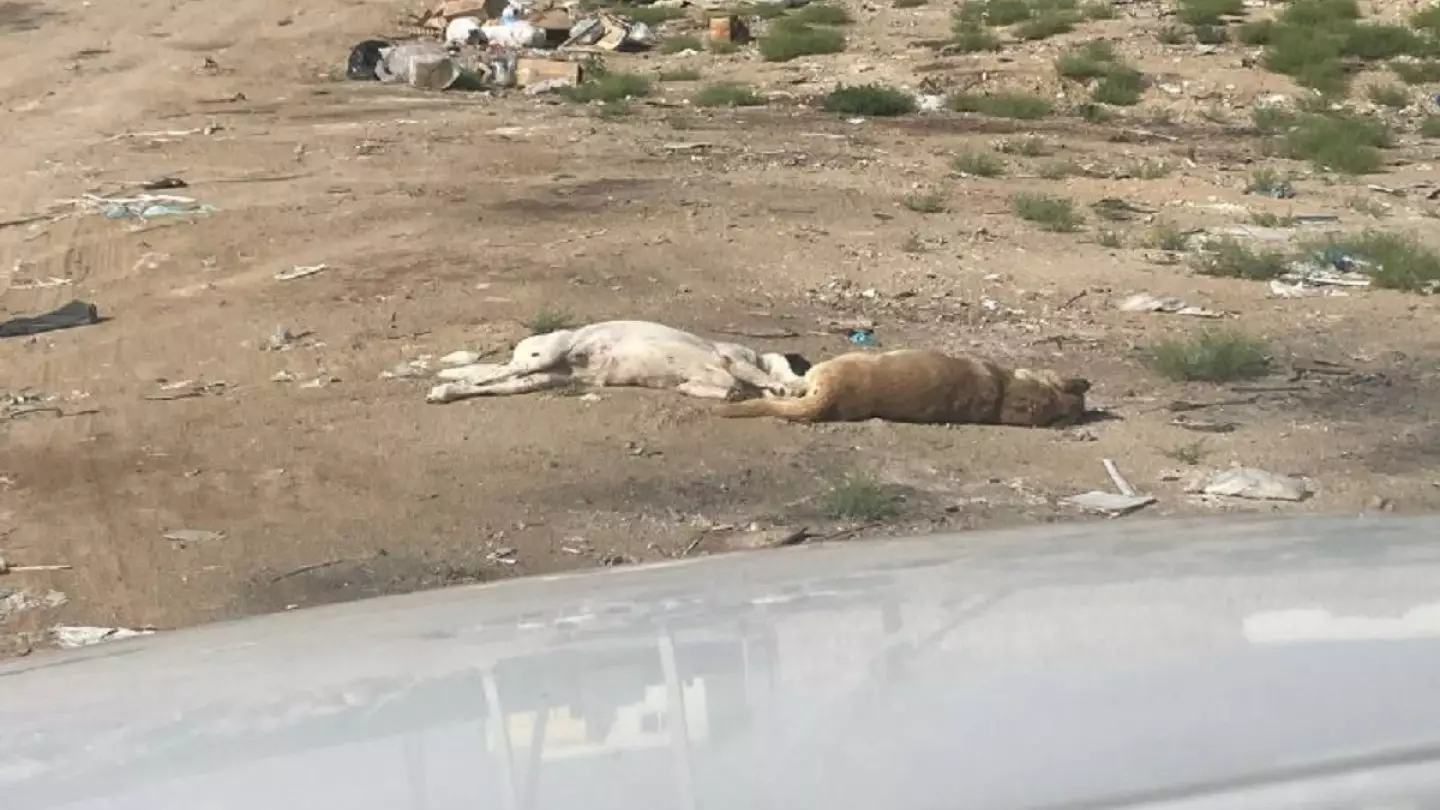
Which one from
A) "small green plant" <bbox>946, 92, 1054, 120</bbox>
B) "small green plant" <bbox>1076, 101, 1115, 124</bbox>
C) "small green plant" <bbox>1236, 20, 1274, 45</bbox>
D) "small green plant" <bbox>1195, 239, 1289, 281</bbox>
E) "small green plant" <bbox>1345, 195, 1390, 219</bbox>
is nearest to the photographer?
"small green plant" <bbox>1195, 239, 1289, 281</bbox>

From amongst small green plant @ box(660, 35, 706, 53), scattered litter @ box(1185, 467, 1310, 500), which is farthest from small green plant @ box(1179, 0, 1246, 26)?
scattered litter @ box(1185, 467, 1310, 500)

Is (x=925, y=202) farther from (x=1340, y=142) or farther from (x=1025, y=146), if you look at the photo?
(x=1340, y=142)

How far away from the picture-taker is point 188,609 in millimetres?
5516

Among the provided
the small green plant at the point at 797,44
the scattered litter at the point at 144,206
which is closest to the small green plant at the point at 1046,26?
the small green plant at the point at 797,44

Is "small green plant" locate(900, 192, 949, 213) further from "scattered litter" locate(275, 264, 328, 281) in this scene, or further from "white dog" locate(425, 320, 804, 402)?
"white dog" locate(425, 320, 804, 402)

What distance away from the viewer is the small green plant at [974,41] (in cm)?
1973

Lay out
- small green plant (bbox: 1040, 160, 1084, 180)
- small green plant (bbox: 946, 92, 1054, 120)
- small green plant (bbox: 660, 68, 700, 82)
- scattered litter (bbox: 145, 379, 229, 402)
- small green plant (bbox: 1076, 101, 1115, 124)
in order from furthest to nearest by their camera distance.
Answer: small green plant (bbox: 660, 68, 700, 82) < small green plant (bbox: 946, 92, 1054, 120) < small green plant (bbox: 1076, 101, 1115, 124) < small green plant (bbox: 1040, 160, 1084, 180) < scattered litter (bbox: 145, 379, 229, 402)

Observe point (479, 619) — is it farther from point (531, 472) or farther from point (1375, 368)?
point (1375, 368)

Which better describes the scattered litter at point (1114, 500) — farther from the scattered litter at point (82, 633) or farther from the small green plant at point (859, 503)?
the scattered litter at point (82, 633)

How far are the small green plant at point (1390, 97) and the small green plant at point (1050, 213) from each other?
6.22 m

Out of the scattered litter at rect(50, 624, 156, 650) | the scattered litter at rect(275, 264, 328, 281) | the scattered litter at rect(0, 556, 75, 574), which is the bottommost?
the scattered litter at rect(275, 264, 328, 281)

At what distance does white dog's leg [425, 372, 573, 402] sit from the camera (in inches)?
298

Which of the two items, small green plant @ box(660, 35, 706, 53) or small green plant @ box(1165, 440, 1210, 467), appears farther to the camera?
small green plant @ box(660, 35, 706, 53)

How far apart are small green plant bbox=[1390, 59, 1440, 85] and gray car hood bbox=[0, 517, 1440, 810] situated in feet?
53.2
